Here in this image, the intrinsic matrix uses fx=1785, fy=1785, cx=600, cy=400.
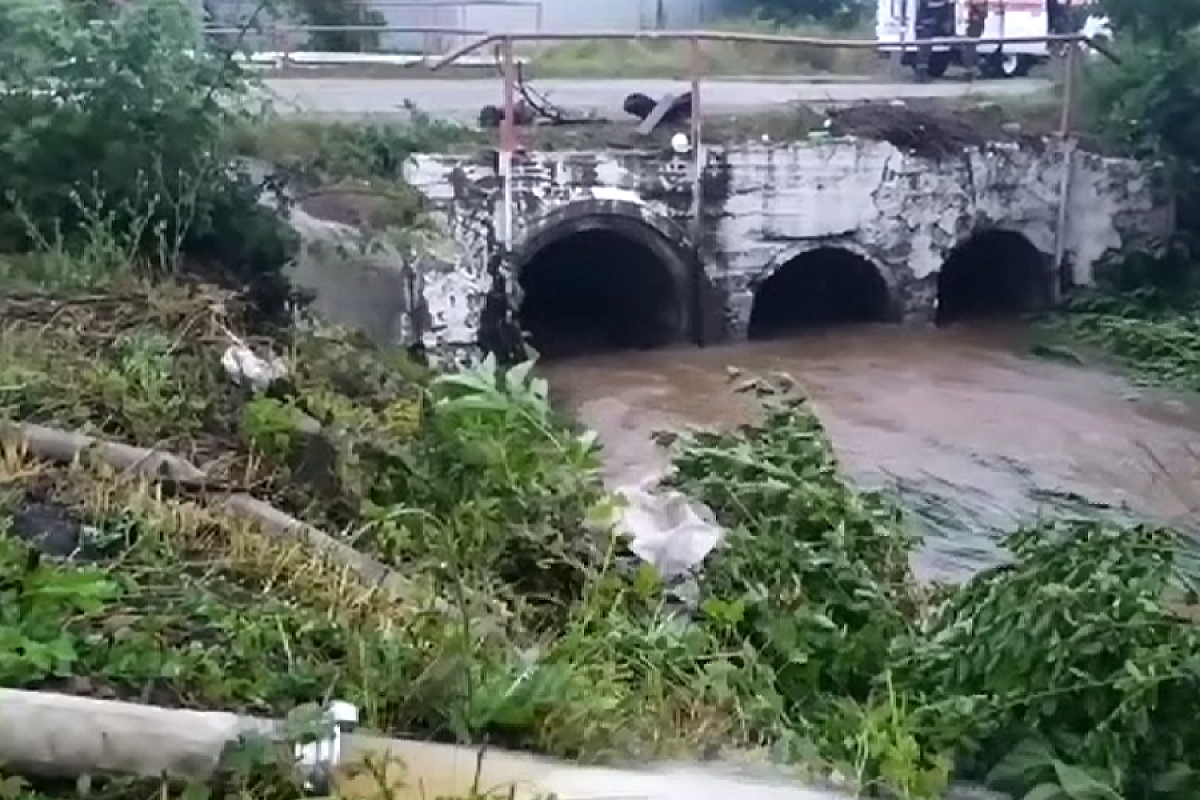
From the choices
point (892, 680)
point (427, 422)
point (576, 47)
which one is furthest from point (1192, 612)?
point (576, 47)

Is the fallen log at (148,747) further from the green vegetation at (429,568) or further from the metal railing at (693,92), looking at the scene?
the metal railing at (693,92)

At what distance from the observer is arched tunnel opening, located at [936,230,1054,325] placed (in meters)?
17.4

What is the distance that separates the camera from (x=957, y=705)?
4.95 m

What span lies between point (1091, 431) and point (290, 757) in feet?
33.8

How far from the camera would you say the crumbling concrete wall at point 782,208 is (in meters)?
14.1

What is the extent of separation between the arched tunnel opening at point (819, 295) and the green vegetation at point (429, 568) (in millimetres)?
8173

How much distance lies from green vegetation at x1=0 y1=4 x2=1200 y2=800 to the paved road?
19.0 ft

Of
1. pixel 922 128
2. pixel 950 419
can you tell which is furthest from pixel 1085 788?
pixel 922 128

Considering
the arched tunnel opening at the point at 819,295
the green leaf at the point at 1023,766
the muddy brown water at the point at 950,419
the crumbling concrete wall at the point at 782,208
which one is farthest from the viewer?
the arched tunnel opening at the point at 819,295

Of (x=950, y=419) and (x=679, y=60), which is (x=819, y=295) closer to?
(x=950, y=419)

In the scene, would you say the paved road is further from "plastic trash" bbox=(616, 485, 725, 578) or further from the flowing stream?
"plastic trash" bbox=(616, 485, 725, 578)

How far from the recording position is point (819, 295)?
17844 mm

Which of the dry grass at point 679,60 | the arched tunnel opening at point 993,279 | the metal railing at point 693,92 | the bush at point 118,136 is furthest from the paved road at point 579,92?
the bush at point 118,136

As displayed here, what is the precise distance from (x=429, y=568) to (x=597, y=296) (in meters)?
12.0
